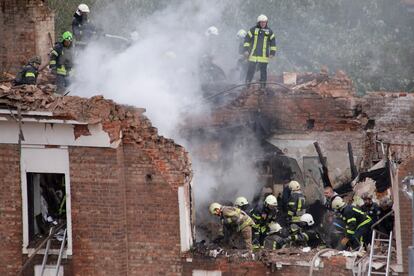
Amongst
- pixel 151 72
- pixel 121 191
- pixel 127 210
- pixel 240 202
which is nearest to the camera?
pixel 121 191

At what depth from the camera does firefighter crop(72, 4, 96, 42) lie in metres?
29.0

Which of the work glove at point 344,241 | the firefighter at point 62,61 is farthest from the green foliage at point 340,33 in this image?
the work glove at point 344,241

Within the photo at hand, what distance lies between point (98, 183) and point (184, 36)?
814 cm

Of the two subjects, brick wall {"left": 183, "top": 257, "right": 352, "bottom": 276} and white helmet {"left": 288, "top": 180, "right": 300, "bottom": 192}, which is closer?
brick wall {"left": 183, "top": 257, "right": 352, "bottom": 276}

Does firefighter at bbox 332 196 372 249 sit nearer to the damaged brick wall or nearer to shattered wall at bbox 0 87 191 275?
shattered wall at bbox 0 87 191 275

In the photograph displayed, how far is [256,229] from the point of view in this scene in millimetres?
25047

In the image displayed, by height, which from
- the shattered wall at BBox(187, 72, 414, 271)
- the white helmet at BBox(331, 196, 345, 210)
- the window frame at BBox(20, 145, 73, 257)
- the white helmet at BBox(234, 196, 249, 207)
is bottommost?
the white helmet at BBox(331, 196, 345, 210)

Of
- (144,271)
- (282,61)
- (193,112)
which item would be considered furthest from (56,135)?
(282,61)

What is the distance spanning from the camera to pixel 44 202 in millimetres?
24891

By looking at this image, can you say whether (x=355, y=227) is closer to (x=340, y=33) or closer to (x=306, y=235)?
(x=306, y=235)

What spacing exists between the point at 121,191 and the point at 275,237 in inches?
111

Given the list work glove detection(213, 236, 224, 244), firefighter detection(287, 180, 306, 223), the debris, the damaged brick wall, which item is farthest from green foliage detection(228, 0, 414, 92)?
the debris

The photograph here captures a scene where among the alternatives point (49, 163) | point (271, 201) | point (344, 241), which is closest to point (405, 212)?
point (344, 241)

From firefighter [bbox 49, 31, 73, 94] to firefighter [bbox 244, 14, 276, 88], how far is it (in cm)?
373
